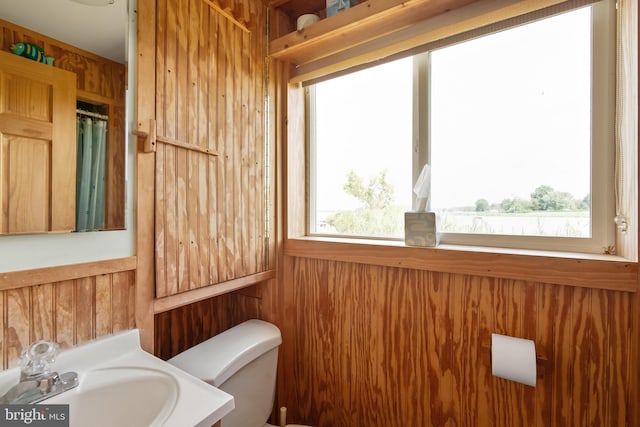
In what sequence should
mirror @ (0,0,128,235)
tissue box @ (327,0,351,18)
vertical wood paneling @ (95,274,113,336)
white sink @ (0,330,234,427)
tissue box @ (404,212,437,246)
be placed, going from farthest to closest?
tissue box @ (327,0,351,18) → tissue box @ (404,212,437,246) → vertical wood paneling @ (95,274,113,336) → mirror @ (0,0,128,235) → white sink @ (0,330,234,427)

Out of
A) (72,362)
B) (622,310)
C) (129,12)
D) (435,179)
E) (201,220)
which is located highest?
(129,12)

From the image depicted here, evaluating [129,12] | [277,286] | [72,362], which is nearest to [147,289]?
[72,362]

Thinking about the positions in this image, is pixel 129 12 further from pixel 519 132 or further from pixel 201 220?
pixel 519 132

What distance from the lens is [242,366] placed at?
111 cm

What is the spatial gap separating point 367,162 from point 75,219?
3.77 ft

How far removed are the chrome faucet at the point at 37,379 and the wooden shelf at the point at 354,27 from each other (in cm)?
144

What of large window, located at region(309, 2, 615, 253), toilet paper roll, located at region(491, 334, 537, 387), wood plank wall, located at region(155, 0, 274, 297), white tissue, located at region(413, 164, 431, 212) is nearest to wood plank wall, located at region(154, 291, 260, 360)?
wood plank wall, located at region(155, 0, 274, 297)

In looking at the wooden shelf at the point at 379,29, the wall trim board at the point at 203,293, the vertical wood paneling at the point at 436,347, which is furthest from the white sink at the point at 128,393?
the wooden shelf at the point at 379,29

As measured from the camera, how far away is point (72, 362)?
81 centimetres

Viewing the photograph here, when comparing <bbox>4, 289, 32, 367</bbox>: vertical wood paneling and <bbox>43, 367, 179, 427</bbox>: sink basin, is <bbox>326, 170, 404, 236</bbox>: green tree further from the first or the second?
<bbox>4, 289, 32, 367</bbox>: vertical wood paneling

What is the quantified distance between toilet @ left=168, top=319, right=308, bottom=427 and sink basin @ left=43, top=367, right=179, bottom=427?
0.21 metres

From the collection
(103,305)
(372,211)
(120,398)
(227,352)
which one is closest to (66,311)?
(103,305)

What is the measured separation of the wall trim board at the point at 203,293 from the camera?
1.02 meters

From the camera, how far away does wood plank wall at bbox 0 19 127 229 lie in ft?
2.65
